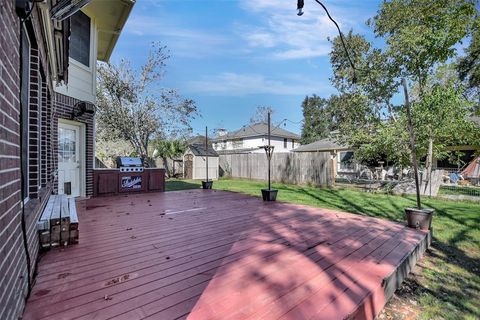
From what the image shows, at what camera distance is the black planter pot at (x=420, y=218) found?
4355 mm

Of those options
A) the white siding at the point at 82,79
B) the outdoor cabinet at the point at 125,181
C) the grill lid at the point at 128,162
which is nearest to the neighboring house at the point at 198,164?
the outdoor cabinet at the point at 125,181

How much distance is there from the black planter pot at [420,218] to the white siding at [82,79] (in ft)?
25.2

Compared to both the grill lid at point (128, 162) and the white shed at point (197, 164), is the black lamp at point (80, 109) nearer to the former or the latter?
the grill lid at point (128, 162)

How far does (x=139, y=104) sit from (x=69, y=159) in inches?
299

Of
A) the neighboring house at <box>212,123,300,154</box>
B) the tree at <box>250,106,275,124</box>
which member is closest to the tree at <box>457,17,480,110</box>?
the neighboring house at <box>212,123,300,154</box>

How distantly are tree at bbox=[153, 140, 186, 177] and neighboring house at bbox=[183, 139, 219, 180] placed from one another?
695 millimetres

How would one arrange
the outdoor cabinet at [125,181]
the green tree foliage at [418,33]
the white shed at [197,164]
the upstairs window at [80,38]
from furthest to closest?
the white shed at [197,164] < the green tree foliage at [418,33] < the outdoor cabinet at [125,181] < the upstairs window at [80,38]

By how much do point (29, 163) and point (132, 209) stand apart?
3.34 metres

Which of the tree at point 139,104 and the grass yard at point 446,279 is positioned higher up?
the tree at point 139,104

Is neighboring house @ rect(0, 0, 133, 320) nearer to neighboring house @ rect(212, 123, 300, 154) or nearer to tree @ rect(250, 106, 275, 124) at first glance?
neighboring house @ rect(212, 123, 300, 154)

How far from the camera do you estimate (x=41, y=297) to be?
2068 mm

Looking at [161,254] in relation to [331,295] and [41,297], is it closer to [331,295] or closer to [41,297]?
[41,297]

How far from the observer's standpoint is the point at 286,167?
14.0 meters

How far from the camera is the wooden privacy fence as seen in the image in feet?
40.3
